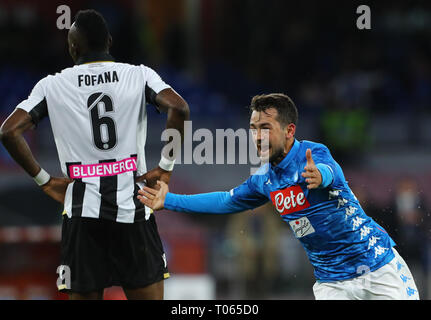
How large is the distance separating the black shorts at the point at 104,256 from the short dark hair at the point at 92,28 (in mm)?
996

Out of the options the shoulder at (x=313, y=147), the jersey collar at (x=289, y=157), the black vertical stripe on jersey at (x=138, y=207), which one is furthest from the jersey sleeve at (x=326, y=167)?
the black vertical stripe on jersey at (x=138, y=207)

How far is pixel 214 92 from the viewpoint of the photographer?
13.9m

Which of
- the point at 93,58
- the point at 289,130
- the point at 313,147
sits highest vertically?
the point at 93,58

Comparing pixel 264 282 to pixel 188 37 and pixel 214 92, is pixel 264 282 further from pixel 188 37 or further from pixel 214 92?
pixel 188 37

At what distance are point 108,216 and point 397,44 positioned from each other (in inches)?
490

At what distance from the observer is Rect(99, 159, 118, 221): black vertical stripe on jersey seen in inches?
173

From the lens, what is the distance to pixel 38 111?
441cm

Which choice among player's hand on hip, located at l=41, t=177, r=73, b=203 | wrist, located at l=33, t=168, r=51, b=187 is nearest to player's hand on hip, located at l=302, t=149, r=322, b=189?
player's hand on hip, located at l=41, t=177, r=73, b=203

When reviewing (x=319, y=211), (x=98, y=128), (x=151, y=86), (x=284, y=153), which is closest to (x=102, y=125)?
(x=98, y=128)

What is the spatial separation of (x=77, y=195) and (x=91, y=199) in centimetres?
9

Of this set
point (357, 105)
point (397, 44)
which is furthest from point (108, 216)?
point (397, 44)

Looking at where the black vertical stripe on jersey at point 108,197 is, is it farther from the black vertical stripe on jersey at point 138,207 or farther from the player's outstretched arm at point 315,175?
the player's outstretched arm at point 315,175

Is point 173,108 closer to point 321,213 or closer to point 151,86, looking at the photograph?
point 151,86

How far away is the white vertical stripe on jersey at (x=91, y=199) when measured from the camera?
4383mm
